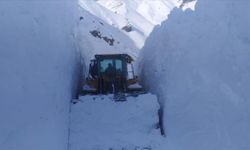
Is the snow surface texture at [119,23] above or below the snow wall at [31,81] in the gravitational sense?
above

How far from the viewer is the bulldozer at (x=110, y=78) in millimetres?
11531

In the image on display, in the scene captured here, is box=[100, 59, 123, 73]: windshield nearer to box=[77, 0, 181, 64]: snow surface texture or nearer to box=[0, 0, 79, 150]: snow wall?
box=[0, 0, 79, 150]: snow wall

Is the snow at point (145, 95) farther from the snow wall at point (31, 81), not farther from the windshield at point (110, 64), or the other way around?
the windshield at point (110, 64)

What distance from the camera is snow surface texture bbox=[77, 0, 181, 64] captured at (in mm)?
22438

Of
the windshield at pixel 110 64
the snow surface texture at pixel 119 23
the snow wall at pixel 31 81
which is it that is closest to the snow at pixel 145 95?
the snow wall at pixel 31 81

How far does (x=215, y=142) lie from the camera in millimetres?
7797

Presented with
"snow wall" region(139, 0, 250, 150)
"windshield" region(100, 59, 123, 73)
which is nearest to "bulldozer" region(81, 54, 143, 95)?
"windshield" region(100, 59, 123, 73)

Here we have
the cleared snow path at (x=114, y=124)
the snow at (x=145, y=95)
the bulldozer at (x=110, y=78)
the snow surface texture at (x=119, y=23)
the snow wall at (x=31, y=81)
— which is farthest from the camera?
the snow surface texture at (x=119, y=23)

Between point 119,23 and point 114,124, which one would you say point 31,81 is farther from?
point 119,23

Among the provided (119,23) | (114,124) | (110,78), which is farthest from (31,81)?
(119,23)

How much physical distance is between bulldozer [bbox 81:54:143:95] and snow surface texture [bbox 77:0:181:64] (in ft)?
14.6

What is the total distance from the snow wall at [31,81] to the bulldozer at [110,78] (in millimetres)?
1048

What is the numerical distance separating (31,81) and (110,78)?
3.95 m

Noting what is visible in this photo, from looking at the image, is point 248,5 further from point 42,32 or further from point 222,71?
point 42,32
